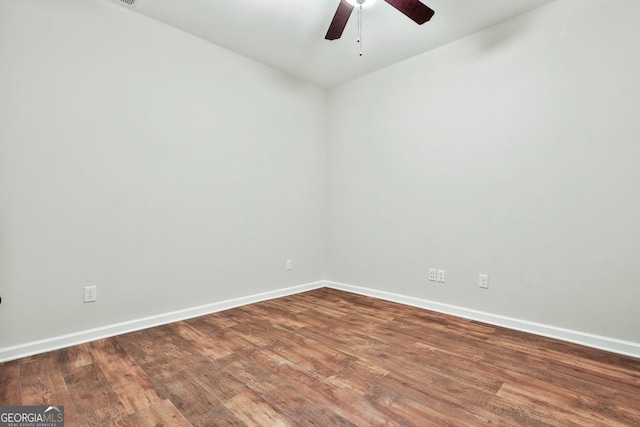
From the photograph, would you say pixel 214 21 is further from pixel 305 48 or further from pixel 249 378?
pixel 249 378

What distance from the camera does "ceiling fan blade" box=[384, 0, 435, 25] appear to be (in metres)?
2.02

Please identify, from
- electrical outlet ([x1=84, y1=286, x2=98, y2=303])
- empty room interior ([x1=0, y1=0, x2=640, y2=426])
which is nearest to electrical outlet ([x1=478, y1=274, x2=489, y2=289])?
empty room interior ([x1=0, y1=0, x2=640, y2=426])

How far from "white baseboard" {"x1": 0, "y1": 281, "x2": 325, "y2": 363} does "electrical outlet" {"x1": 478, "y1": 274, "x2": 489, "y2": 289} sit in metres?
2.03

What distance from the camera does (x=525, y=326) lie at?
2.52 meters

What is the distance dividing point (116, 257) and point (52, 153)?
0.84 meters

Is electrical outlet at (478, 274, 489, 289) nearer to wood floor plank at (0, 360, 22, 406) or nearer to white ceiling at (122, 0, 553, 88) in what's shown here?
white ceiling at (122, 0, 553, 88)

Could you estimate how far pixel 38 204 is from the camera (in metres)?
2.12

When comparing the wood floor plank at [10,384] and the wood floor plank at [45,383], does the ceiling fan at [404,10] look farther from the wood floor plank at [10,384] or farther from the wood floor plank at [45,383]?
the wood floor plank at [10,384]

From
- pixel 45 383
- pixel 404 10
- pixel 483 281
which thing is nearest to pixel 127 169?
pixel 45 383

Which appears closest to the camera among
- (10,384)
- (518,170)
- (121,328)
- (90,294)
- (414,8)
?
(10,384)

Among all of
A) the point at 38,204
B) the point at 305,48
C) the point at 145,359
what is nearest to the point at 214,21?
the point at 305,48

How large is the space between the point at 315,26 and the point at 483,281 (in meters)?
2.63

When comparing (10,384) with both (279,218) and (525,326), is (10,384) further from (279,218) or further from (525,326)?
(525,326)

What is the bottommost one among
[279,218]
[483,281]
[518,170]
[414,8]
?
[483,281]
